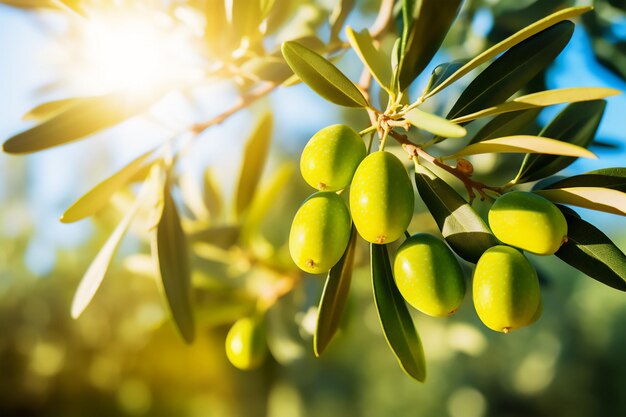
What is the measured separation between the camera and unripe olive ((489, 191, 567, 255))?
52cm

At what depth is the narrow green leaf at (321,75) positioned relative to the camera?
564 mm

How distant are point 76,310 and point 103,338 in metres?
2.09

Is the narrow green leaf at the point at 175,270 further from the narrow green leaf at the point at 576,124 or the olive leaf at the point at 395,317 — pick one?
the narrow green leaf at the point at 576,124

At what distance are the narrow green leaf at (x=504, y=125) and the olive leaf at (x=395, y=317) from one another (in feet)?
0.66

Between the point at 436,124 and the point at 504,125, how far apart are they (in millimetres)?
283

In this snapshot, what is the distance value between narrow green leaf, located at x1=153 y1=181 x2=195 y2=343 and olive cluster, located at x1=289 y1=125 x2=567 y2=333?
26 centimetres

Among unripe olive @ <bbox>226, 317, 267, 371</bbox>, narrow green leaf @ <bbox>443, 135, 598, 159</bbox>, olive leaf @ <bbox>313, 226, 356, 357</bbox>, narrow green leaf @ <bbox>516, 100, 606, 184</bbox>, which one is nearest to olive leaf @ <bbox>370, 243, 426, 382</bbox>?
olive leaf @ <bbox>313, 226, 356, 357</bbox>

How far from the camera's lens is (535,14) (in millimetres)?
1004

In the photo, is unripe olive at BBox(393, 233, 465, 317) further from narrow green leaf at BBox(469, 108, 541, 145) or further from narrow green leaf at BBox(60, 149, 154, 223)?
narrow green leaf at BBox(60, 149, 154, 223)

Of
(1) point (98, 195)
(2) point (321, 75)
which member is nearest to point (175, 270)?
(1) point (98, 195)

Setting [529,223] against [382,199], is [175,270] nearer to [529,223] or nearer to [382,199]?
[382,199]

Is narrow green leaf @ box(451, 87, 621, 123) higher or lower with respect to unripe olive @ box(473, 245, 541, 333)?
higher

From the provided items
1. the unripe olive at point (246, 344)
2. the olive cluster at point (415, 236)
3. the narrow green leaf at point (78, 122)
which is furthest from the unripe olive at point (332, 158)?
the unripe olive at point (246, 344)

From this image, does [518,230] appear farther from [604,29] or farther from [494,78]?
[604,29]
